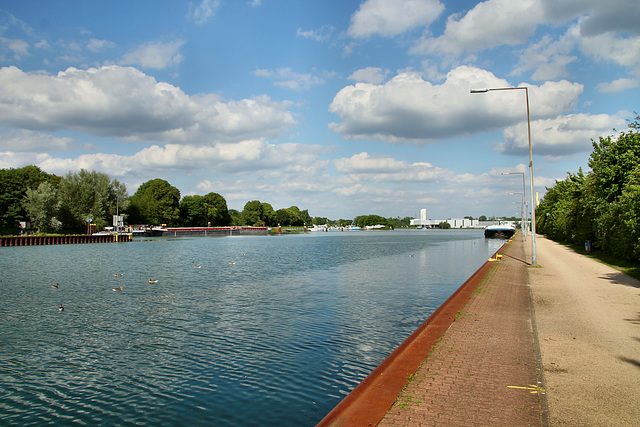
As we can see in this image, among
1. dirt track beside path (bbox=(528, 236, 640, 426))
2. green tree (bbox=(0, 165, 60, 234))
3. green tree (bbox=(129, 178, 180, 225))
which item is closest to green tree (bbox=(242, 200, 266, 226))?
green tree (bbox=(129, 178, 180, 225))

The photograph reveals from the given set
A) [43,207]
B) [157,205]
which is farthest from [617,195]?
[157,205]

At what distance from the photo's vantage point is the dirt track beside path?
5.32 m

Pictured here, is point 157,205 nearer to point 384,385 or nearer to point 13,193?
point 13,193

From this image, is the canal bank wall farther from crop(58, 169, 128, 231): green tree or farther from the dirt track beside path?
the dirt track beside path

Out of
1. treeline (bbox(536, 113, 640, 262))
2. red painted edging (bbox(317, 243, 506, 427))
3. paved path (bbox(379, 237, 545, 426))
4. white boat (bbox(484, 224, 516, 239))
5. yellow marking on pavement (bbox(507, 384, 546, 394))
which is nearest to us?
paved path (bbox(379, 237, 545, 426))

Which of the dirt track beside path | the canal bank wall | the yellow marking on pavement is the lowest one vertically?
the dirt track beside path

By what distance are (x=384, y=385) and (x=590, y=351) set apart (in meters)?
4.35

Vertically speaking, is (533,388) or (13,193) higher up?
(13,193)

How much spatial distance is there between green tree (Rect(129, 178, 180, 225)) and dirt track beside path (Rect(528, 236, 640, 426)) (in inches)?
4212

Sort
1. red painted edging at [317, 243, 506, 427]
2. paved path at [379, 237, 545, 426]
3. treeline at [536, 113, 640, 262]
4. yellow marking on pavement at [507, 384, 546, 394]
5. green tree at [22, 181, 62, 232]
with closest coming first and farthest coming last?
paved path at [379, 237, 545, 426] < red painted edging at [317, 243, 506, 427] < yellow marking on pavement at [507, 384, 546, 394] < treeline at [536, 113, 640, 262] < green tree at [22, 181, 62, 232]

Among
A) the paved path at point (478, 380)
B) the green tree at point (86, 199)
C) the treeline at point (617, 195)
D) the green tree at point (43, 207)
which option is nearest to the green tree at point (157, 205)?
the green tree at point (86, 199)

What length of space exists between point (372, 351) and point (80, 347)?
7.36 m

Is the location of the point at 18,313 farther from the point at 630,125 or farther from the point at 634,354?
the point at 630,125

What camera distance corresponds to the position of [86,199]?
283 feet
